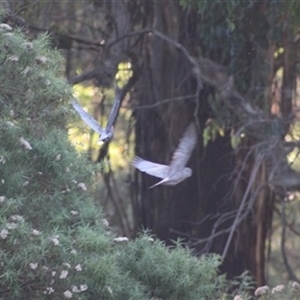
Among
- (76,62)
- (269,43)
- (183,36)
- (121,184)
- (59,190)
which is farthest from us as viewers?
(121,184)

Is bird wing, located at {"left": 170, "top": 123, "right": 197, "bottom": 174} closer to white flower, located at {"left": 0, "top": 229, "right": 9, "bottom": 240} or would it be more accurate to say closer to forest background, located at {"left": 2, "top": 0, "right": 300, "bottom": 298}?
forest background, located at {"left": 2, "top": 0, "right": 300, "bottom": 298}

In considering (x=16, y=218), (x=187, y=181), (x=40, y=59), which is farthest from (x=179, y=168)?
(x=187, y=181)

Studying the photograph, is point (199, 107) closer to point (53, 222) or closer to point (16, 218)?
point (53, 222)

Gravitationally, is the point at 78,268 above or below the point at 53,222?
below

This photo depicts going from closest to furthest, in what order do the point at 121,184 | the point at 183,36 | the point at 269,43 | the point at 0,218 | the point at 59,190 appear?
the point at 0,218 → the point at 59,190 → the point at 269,43 → the point at 183,36 → the point at 121,184

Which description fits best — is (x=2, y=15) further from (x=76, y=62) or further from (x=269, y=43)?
(x=76, y=62)

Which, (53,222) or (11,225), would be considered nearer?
(11,225)

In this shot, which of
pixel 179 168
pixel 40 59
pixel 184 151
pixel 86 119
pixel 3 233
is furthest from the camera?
pixel 184 151

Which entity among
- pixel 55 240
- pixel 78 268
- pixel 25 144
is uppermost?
pixel 25 144

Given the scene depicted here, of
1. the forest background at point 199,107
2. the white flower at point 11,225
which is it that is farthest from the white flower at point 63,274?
the forest background at point 199,107

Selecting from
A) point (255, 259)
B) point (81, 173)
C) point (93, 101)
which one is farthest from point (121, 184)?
point (81, 173)

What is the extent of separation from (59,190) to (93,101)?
5.81m

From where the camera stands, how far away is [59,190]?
18.0ft

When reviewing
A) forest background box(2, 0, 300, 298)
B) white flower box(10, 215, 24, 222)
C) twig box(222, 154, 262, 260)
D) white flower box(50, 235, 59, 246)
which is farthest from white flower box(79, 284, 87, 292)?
twig box(222, 154, 262, 260)
